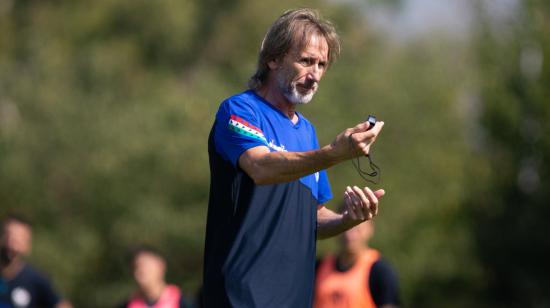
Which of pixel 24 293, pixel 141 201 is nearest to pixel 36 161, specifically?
pixel 141 201

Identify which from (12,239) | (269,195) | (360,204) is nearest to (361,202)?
(360,204)

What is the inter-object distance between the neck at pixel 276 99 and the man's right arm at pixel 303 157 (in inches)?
15.7

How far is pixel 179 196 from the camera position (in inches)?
963

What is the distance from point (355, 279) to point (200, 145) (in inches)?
633

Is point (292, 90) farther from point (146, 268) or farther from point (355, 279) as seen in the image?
point (146, 268)

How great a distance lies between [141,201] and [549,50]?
11.1 meters

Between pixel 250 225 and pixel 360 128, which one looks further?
pixel 250 225

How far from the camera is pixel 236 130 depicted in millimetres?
4359

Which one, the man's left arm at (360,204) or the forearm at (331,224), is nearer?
the man's left arm at (360,204)

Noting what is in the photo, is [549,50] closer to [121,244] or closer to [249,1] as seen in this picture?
[249,1]

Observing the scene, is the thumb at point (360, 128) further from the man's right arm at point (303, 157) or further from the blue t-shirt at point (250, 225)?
the blue t-shirt at point (250, 225)

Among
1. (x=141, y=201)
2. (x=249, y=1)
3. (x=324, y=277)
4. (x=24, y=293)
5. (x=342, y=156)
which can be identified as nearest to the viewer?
(x=342, y=156)

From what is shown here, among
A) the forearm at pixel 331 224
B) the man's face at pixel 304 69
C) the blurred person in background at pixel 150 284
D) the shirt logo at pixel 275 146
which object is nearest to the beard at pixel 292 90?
the man's face at pixel 304 69

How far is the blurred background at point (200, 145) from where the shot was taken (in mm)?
24266
